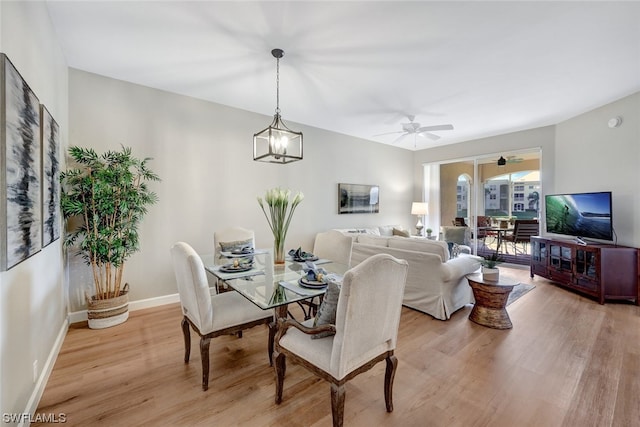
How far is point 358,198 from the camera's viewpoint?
18.7 ft

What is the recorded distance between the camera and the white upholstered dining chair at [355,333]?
4.51 ft

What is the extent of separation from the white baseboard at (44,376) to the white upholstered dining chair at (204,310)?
0.87m

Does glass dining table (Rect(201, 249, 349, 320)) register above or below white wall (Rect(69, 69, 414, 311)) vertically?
below

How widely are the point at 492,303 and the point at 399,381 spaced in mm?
1584

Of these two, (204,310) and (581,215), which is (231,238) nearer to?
(204,310)

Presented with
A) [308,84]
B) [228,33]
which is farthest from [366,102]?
[228,33]

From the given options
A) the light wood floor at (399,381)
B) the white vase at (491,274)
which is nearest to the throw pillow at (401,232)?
the white vase at (491,274)

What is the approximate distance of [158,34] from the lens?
7.53 feet

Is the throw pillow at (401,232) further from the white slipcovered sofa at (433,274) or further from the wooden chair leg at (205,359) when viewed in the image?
the wooden chair leg at (205,359)

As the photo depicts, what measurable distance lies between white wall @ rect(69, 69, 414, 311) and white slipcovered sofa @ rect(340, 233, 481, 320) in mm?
1938

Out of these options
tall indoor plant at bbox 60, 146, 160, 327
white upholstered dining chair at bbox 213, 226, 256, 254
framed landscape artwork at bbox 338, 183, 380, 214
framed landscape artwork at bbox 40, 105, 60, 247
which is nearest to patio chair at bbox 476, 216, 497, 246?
framed landscape artwork at bbox 338, 183, 380, 214

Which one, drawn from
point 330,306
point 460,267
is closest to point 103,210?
point 330,306

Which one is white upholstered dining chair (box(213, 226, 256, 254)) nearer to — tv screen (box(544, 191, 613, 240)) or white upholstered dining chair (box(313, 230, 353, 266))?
white upholstered dining chair (box(313, 230, 353, 266))

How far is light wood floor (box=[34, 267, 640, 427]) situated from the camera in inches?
65.7
